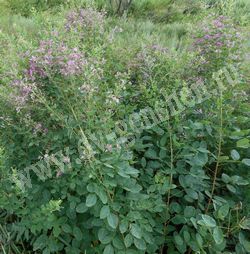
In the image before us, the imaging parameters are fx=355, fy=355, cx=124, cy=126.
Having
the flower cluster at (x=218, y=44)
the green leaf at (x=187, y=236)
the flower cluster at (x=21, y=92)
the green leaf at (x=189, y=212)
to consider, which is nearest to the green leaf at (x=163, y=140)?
the green leaf at (x=189, y=212)

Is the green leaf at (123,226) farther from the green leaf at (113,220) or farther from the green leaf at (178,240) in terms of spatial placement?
the green leaf at (178,240)

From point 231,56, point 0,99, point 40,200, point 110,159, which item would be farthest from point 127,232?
point 231,56

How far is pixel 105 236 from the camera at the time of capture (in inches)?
61.7

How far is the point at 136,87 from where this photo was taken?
2250mm

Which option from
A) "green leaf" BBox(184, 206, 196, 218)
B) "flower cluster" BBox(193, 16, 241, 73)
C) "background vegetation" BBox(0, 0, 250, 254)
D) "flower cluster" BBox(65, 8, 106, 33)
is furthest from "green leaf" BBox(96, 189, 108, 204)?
"flower cluster" BBox(65, 8, 106, 33)

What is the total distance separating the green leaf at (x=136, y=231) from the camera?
4.89 ft

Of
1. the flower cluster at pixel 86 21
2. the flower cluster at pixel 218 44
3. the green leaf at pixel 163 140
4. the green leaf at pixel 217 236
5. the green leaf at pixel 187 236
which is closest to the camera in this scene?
the green leaf at pixel 217 236

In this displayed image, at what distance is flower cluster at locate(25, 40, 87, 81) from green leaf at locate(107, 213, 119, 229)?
0.64 metres

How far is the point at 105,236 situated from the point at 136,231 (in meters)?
0.15

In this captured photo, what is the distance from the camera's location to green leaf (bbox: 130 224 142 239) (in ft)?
4.89

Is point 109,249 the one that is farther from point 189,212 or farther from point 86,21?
point 86,21

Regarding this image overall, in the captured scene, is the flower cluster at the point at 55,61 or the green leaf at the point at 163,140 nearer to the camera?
the flower cluster at the point at 55,61

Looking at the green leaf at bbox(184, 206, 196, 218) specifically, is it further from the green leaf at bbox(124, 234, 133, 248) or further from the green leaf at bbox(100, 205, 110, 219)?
the green leaf at bbox(100, 205, 110, 219)

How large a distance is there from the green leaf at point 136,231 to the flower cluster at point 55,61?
28.3 inches
